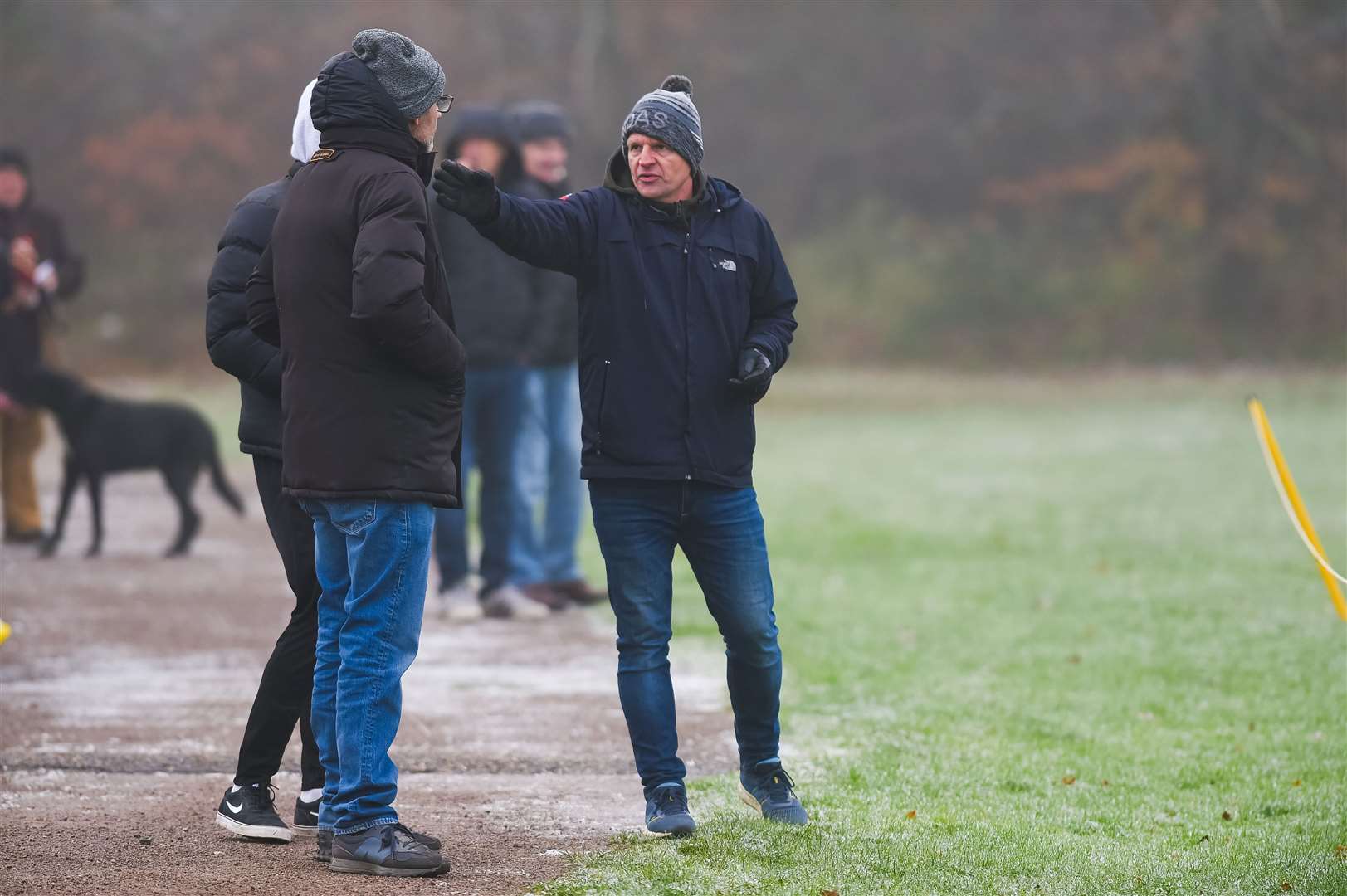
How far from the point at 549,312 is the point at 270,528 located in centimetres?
433

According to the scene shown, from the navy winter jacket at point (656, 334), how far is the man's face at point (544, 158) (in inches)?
156

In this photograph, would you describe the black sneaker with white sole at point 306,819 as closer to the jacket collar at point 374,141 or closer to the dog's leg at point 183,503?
the jacket collar at point 374,141

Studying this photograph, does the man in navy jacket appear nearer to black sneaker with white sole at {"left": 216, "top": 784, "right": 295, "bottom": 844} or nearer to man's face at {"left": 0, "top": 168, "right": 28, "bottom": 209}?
black sneaker with white sole at {"left": 216, "top": 784, "right": 295, "bottom": 844}

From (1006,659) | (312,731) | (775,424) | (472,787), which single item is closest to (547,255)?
(312,731)

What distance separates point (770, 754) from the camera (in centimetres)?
509

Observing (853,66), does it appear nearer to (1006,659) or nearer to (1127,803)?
(1006,659)

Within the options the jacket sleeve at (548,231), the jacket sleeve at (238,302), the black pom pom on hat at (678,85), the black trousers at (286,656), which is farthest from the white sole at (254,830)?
the black pom pom on hat at (678,85)

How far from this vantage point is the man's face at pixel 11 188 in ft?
37.5

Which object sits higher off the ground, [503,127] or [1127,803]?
[503,127]

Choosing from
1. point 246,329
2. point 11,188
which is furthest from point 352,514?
point 11,188

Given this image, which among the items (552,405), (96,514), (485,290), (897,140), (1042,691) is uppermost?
(897,140)

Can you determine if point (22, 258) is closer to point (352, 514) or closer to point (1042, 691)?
point (1042, 691)

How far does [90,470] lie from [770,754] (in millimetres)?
6998

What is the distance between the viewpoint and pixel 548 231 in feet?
15.6
